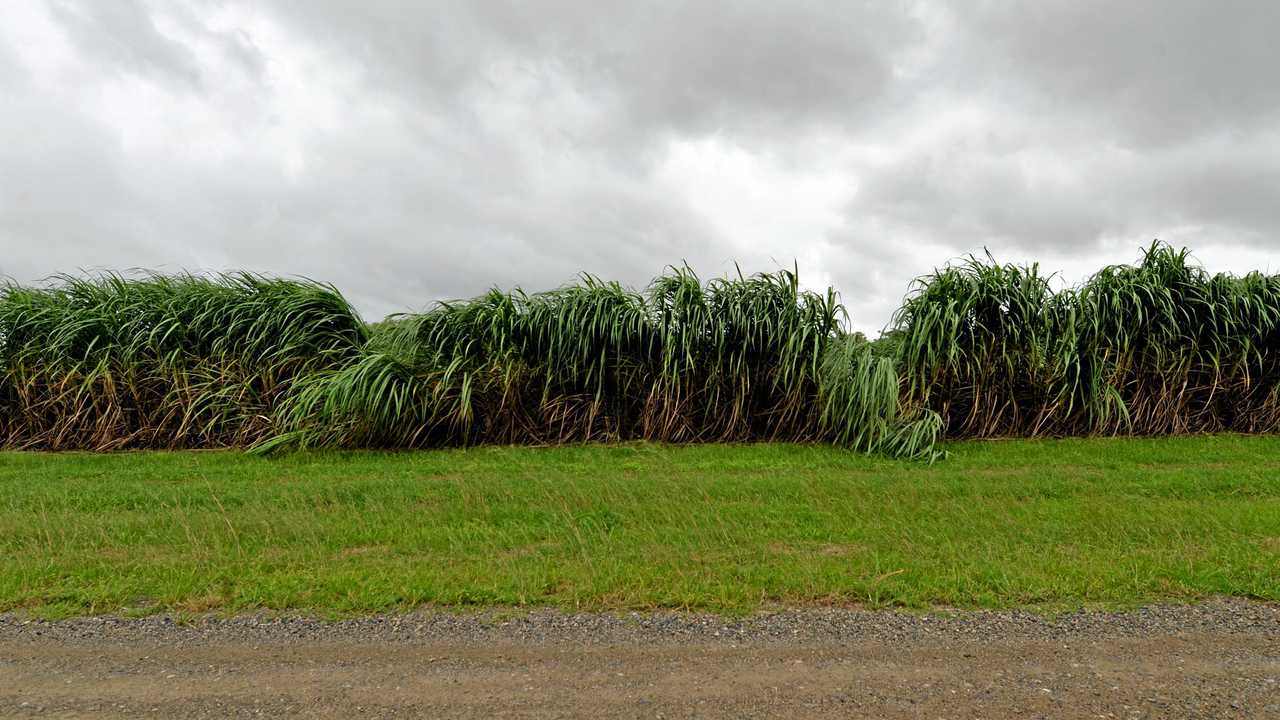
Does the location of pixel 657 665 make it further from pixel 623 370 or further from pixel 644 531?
pixel 623 370

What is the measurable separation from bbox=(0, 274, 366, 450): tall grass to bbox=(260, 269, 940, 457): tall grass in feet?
2.51

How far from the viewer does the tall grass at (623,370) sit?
337 inches

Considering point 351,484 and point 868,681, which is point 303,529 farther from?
point 868,681

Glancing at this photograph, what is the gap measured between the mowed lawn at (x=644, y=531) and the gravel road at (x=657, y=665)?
232 mm

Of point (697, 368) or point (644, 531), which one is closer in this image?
point (644, 531)

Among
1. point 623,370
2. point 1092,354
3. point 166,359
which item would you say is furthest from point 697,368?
point 166,359

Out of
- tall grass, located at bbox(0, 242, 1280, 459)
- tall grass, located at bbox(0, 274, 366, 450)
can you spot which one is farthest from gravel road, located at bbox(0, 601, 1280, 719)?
tall grass, located at bbox(0, 274, 366, 450)

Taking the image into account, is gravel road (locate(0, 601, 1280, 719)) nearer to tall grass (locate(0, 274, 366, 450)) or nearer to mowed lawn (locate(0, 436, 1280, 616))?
mowed lawn (locate(0, 436, 1280, 616))

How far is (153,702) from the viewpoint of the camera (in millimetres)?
2746

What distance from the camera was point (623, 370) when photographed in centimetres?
888

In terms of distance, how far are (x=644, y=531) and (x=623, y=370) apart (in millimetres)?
4073

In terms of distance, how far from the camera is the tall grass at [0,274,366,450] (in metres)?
9.16

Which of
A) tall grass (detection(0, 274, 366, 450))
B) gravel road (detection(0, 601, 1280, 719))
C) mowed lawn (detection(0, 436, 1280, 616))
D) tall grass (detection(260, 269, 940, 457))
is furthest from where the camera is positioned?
tall grass (detection(0, 274, 366, 450))

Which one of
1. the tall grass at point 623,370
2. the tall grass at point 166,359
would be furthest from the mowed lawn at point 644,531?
the tall grass at point 166,359
